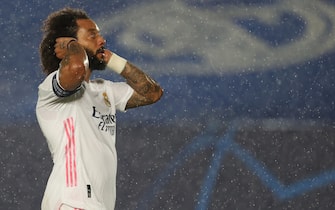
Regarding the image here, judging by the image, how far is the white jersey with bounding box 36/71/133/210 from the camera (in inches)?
93.7

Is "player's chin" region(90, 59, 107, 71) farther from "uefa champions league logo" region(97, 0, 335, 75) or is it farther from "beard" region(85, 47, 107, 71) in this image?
"uefa champions league logo" region(97, 0, 335, 75)

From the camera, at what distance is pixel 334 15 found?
4.46 metres

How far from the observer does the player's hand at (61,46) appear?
249 cm

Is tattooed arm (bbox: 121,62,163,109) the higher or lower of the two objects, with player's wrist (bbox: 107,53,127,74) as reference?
lower

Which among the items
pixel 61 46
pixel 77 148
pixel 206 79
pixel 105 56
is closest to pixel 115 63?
pixel 105 56

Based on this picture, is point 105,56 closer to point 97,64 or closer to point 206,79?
point 97,64

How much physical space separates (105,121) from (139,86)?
0.22 meters

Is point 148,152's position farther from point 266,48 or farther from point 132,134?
point 266,48

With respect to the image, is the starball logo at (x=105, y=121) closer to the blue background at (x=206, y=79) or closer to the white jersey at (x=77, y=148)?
the white jersey at (x=77, y=148)

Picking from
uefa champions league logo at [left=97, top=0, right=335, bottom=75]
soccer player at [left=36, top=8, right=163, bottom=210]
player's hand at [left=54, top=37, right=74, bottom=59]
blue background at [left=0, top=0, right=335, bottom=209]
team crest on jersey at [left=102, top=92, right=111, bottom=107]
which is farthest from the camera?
uefa champions league logo at [left=97, top=0, right=335, bottom=75]

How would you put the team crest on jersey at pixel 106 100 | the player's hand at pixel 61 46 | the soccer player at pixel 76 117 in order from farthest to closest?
1. the team crest on jersey at pixel 106 100
2. the player's hand at pixel 61 46
3. the soccer player at pixel 76 117

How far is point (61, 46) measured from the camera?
2514 millimetres

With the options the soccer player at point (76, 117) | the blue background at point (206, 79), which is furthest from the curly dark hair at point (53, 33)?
the blue background at point (206, 79)

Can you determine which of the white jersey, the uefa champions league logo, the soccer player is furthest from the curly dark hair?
the uefa champions league logo
